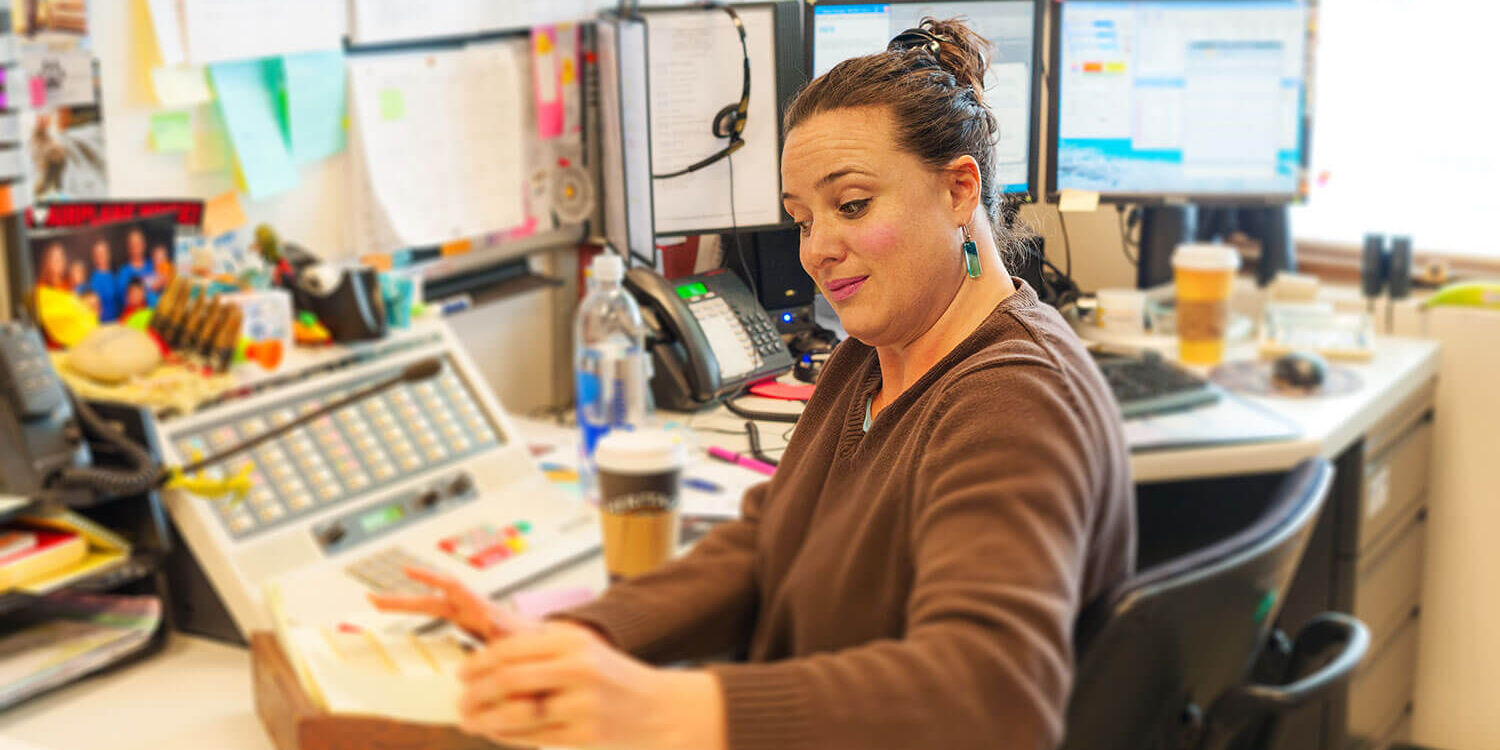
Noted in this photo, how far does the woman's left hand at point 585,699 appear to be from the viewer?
461 mm

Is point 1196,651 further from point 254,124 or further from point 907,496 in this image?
point 254,124

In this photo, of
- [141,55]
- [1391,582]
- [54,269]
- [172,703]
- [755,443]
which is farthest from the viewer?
[1391,582]

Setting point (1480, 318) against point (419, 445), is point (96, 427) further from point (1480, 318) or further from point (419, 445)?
point (1480, 318)

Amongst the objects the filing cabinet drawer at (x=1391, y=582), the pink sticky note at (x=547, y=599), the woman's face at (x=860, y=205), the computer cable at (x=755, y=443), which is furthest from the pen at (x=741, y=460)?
the filing cabinet drawer at (x=1391, y=582)

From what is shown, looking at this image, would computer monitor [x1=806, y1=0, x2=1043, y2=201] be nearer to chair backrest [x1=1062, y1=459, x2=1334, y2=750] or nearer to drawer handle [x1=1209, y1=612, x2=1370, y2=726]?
chair backrest [x1=1062, y1=459, x2=1334, y2=750]

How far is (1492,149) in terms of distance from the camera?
1030mm

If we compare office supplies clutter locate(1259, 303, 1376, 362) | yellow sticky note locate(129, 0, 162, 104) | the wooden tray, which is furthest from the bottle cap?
office supplies clutter locate(1259, 303, 1376, 362)

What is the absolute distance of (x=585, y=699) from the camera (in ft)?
1.53

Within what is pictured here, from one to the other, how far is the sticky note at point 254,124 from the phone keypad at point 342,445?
38 centimetres

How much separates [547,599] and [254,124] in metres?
0.83

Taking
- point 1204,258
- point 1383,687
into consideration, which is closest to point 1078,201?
point 1204,258

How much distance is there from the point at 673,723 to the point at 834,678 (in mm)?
60

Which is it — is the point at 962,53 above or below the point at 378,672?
above

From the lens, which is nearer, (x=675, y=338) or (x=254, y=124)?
(x=675, y=338)
